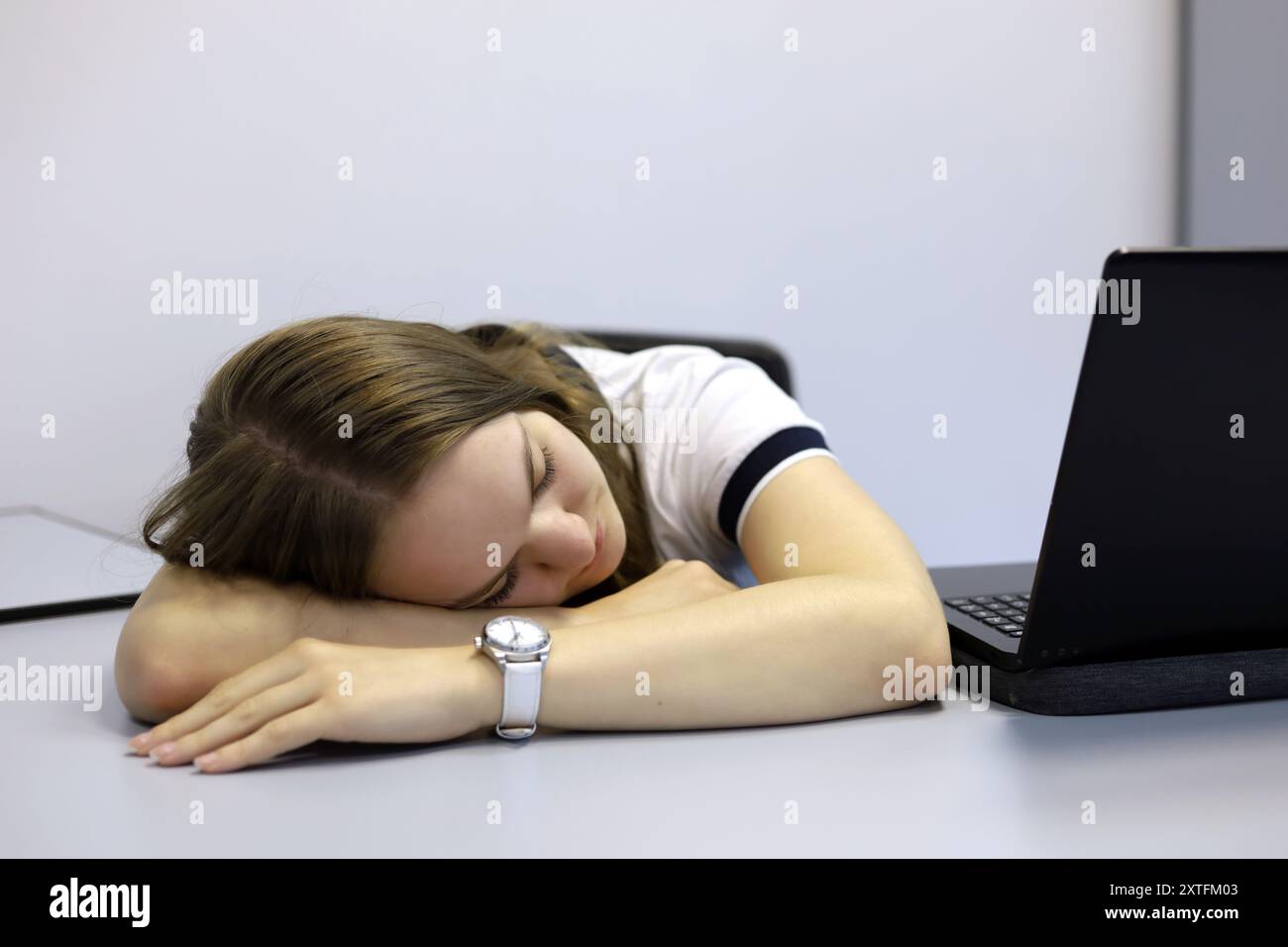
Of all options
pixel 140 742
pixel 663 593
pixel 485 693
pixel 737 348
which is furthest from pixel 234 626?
pixel 737 348

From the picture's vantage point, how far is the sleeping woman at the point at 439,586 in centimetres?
77

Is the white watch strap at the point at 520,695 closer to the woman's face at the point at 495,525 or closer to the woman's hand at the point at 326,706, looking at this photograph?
the woman's hand at the point at 326,706

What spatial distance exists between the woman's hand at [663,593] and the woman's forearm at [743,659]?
120 mm

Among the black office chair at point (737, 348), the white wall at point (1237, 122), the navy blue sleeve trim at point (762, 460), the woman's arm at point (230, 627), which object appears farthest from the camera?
the white wall at point (1237, 122)

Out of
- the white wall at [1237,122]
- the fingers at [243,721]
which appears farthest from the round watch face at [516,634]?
the white wall at [1237,122]

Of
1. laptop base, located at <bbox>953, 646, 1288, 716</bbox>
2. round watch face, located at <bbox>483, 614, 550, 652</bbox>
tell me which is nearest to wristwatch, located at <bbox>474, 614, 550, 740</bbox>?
round watch face, located at <bbox>483, 614, 550, 652</bbox>

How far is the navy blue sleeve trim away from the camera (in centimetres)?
112

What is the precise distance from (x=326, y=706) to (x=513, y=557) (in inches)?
8.2

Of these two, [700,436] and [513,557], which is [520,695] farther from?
[700,436]

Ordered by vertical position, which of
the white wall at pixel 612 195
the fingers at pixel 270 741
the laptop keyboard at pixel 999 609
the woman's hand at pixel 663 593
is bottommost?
the fingers at pixel 270 741
